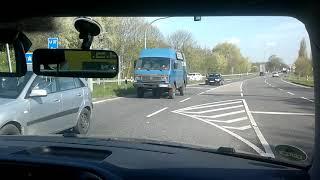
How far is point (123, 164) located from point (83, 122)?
30.5ft

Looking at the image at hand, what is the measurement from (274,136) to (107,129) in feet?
13.3

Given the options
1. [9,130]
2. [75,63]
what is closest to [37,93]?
[9,130]

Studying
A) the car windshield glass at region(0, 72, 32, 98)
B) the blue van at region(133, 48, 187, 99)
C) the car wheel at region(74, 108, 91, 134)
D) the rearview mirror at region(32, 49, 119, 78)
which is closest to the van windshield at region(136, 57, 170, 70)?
the blue van at region(133, 48, 187, 99)

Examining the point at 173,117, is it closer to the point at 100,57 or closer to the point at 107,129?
the point at 107,129

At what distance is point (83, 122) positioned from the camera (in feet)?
38.0

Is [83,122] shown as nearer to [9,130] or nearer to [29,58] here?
[9,130]

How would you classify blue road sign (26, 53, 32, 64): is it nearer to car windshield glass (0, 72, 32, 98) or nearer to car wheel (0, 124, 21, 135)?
car wheel (0, 124, 21, 135)

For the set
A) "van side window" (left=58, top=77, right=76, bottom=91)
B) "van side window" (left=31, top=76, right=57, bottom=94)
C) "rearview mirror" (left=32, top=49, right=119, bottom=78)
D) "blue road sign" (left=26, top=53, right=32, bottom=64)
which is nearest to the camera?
"rearview mirror" (left=32, top=49, right=119, bottom=78)

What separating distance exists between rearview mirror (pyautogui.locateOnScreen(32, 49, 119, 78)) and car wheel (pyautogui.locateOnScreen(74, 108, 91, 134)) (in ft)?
26.5

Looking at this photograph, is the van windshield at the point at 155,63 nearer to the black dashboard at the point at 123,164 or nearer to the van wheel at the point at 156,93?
the van wheel at the point at 156,93

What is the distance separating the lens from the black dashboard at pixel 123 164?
7.60 feet

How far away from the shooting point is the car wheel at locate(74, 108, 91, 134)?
36.6 feet

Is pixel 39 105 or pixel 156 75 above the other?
pixel 39 105

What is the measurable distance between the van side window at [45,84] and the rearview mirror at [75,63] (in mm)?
6464
